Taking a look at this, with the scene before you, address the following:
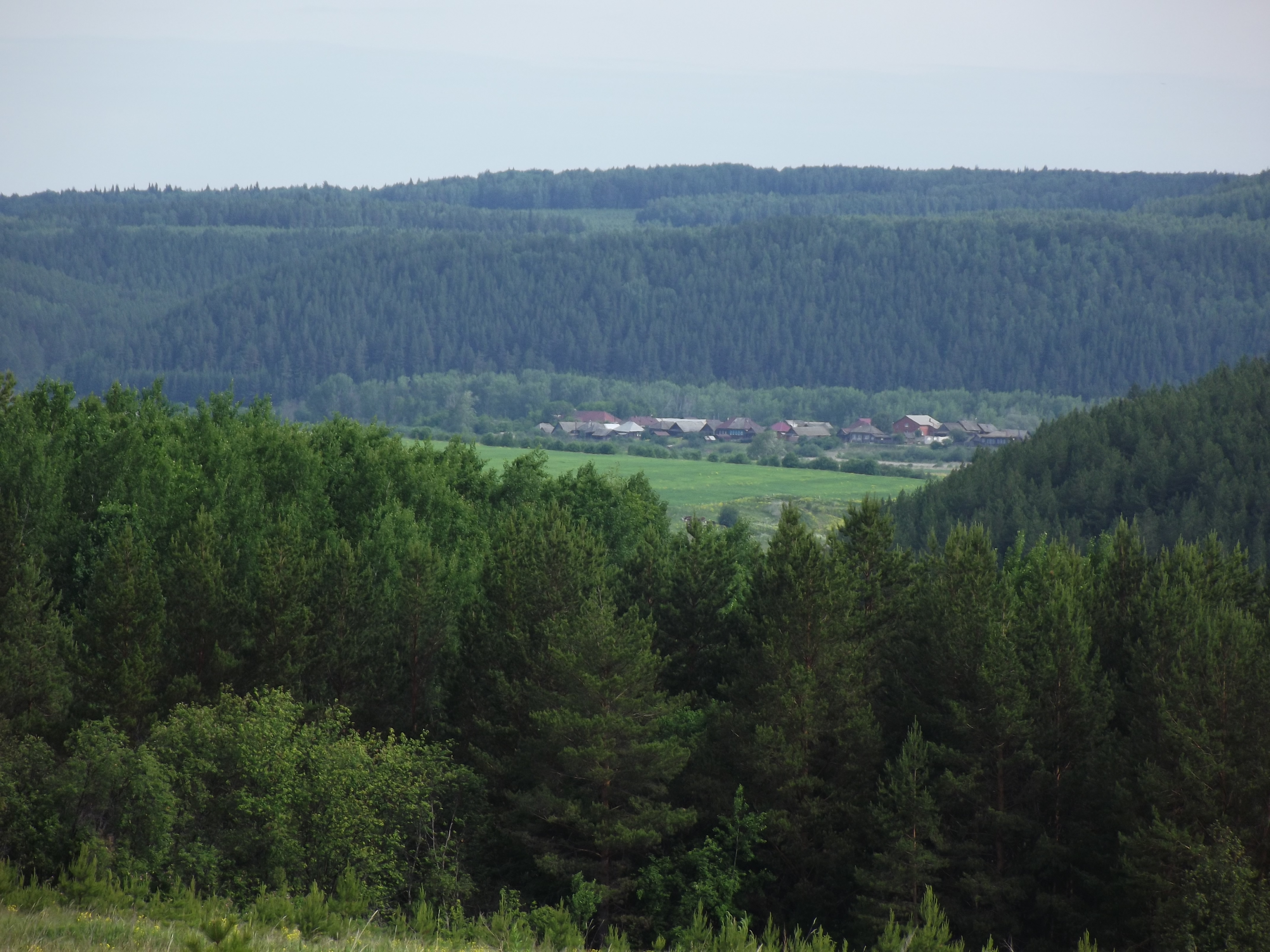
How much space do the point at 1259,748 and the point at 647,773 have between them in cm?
1725

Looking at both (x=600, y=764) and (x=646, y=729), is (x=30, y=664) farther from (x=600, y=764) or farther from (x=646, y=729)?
(x=646, y=729)

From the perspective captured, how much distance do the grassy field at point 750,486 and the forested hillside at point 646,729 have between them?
87858 millimetres

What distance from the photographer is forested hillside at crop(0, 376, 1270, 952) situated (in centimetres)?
3700

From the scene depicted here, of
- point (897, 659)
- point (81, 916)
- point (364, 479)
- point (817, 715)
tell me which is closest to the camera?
point (81, 916)

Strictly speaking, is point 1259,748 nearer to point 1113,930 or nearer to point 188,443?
point 1113,930

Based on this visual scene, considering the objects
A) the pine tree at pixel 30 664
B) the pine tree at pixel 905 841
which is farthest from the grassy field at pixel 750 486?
the pine tree at pixel 30 664

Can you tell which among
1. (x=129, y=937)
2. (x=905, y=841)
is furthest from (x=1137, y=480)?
(x=129, y=937)

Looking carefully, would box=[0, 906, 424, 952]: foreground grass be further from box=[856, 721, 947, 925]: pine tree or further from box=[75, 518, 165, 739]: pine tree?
box=[75, 518, 165, 739]: pine tree

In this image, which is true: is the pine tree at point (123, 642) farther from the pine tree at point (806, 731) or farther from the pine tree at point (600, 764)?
the pine tree at point (806, 731)

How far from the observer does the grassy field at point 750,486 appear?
152 meters

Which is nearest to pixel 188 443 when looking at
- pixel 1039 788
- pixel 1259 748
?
pixel 1039 788

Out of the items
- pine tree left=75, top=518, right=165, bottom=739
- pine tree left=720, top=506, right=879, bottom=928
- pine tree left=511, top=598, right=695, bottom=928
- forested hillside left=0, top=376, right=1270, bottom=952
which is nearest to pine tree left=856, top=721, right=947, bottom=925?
forested hillside left=0, top=376, right=1270, bottom=952

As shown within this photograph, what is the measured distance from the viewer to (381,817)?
3997 cm

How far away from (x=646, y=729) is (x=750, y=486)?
131145mm
